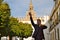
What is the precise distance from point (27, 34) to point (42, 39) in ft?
228

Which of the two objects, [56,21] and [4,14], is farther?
[56,21]

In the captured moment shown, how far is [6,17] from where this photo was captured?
39938mm

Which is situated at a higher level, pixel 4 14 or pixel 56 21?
pixel 4 14

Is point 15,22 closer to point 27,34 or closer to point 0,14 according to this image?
point 27,34

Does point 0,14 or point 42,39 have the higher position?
point 42,39

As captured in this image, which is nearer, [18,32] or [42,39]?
[42,39]

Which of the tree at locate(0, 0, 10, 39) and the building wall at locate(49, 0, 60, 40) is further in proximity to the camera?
the building wall at locate(49, 0, 60, 40)

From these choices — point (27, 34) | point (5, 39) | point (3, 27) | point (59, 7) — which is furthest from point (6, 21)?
point (5, 39)

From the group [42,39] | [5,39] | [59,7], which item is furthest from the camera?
[5,39]

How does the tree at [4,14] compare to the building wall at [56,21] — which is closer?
the tree at [4,14]

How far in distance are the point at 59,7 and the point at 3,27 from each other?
32.2 ft

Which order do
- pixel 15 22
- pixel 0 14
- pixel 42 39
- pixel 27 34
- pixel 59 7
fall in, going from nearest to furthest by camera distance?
pixel 42 39 < pixel 0 14 < pixel 59 7 < pixel 15 22 < pixel 27 34

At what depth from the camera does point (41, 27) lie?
10.3 meters

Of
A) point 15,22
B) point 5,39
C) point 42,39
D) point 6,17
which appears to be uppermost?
point 42,39
